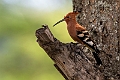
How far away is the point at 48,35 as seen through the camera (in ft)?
8.82

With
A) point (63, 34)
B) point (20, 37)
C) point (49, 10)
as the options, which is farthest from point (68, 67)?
point (49, 10)

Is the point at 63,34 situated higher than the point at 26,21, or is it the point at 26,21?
the point at 26,21

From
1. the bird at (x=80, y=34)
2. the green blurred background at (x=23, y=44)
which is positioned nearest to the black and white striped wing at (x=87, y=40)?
the bird at (x=80, y=34)

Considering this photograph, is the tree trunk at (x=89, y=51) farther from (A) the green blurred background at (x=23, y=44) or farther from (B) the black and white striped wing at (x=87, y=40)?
(A) the green blurred background at (x=23, y=44)

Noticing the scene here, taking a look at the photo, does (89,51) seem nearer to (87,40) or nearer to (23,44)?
(87,40)

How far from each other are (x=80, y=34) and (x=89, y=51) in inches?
7.0

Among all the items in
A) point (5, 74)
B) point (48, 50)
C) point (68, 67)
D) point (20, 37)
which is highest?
point (20, 37)

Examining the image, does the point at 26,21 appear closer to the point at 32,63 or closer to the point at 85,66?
the point at 32,63

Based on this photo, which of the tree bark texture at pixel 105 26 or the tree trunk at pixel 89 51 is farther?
the tree bark texture at pixel 105 26

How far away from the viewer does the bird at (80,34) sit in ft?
10.6

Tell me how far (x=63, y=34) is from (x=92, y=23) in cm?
371

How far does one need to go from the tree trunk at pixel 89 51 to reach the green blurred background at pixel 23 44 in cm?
356

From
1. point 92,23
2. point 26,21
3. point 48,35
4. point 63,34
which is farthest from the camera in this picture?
point 26,21

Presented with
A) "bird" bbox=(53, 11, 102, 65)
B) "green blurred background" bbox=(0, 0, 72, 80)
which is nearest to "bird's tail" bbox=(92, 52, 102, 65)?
"bird" bbox=(53, 11, 102, 65)
